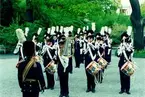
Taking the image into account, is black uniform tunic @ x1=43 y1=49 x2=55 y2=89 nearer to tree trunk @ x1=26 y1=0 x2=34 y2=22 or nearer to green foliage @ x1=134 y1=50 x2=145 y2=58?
green foliage @ x1=134 y1=50 x2=145 y2=58

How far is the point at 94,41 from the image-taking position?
15.2 m

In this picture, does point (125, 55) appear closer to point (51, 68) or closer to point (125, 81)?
point (125, 81)

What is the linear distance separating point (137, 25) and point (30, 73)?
84.6ft

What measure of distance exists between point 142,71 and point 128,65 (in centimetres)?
795

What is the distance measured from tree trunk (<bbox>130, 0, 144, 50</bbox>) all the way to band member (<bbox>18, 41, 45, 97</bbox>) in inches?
1006

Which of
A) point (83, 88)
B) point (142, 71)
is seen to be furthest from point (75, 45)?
point (83, 88)

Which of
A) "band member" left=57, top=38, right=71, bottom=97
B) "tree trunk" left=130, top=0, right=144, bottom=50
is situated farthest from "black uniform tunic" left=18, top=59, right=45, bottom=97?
"tree trunk" left=130, top=0, right=144, bottom=50

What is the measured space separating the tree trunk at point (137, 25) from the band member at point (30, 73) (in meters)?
25.5

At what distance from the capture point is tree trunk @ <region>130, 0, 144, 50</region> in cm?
3400

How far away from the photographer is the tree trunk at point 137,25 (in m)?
34.0

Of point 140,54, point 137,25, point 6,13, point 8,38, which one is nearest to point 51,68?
point 140,54

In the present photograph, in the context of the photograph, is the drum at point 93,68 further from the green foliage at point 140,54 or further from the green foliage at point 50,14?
the green foliage at point 50,14

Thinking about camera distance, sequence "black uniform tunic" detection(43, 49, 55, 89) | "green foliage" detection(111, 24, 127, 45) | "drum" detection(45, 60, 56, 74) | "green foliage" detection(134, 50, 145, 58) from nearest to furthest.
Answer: "drum" detection(45, 60, 56, 74) < "black uniform tunic" detection(43, 49, 55, 89) < "green foliage" detection(134, 50, 145, 58) < "green foliage" detection(111, 24, 127, 45)

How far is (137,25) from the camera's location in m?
34.1
